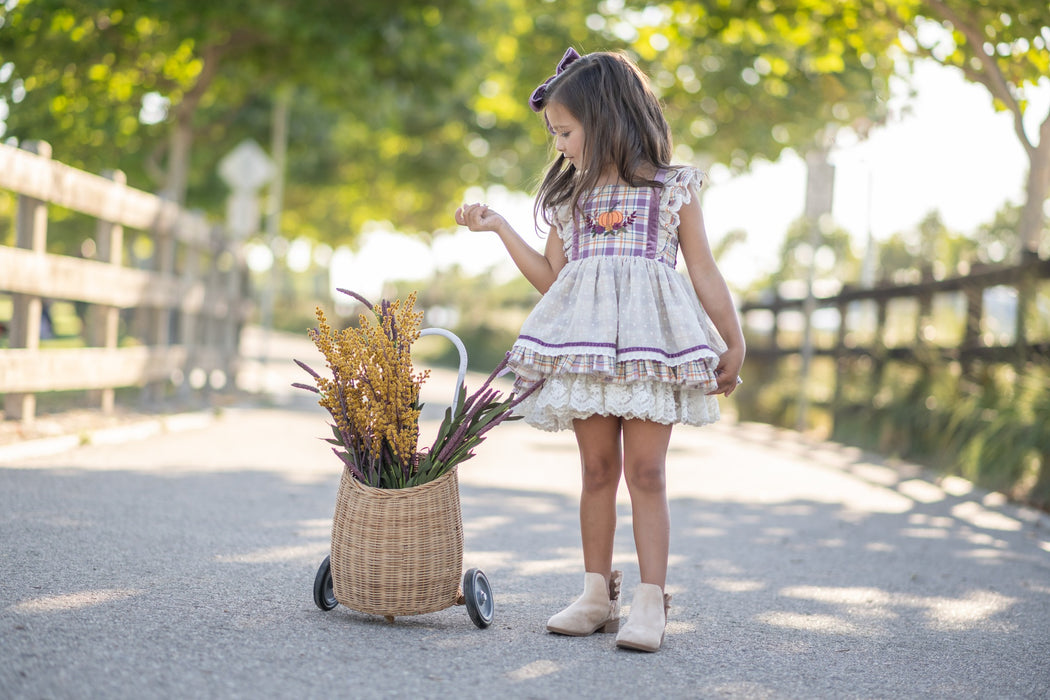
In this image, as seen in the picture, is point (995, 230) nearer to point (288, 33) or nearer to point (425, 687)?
point (288, 33)

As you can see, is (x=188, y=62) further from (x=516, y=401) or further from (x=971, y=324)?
(x=516, y=401)

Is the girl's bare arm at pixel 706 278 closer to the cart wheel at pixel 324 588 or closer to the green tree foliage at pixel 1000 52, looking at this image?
→ the cart wheel at pixel 324 588

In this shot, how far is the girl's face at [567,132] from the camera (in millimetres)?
3275

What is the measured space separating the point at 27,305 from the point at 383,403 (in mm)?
4122

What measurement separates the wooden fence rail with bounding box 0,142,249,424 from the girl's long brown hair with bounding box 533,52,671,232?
4015 mm

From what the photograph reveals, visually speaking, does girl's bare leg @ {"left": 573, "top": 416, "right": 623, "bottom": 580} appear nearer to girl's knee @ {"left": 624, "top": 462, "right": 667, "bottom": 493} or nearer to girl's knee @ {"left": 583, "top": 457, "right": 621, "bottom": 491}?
girl's knee @ {"left": 583, "top": 457, "right": 621, "bottom": 491}

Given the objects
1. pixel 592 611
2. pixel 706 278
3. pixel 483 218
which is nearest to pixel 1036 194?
pixel 706 278

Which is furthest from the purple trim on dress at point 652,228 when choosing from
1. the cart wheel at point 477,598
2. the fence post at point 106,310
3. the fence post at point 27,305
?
the fence post at point 106,310

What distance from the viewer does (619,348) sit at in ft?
10.2

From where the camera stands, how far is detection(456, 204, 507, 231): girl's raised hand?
3256 millimetres

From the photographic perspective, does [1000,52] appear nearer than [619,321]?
No

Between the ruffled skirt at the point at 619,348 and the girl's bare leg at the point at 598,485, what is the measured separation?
0.08 m

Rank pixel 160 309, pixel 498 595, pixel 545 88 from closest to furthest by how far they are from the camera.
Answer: pixel 545 88 → pixel 498 595 → pixel 160 309

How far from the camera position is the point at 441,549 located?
3.11m
